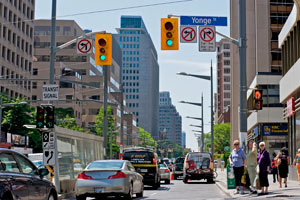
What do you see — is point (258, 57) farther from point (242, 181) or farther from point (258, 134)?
point (242, 181)

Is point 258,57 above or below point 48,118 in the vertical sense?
above

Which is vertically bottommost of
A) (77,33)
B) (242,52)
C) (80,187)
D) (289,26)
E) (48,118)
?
(80,187)

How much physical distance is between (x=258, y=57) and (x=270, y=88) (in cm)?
2028

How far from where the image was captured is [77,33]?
132125mm

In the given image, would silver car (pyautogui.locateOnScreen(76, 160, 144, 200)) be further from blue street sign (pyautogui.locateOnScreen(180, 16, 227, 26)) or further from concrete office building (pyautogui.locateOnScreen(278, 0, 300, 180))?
concrete office building (pyautogui.locateOnScreen(278, 0, 300, 180))

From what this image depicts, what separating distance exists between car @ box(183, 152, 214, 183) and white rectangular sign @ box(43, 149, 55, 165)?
1634 cm

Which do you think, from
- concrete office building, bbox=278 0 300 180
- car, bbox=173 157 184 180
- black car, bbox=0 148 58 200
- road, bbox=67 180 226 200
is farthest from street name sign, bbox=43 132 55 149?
car, bbox=173 157 184 180

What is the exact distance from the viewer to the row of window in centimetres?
8313

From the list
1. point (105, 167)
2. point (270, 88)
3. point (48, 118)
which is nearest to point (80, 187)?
point (105, 167)

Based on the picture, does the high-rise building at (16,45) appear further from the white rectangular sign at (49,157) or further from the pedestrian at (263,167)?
the pedestrian at (263,167)

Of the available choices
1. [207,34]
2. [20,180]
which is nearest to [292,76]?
[207,34]

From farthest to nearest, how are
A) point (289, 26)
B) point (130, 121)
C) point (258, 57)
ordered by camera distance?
point (130, 121) < point (258, 57) < point (289, 26)

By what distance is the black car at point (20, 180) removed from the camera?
9719 mm

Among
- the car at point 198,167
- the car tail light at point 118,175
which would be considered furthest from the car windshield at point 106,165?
the car at point 198,167
